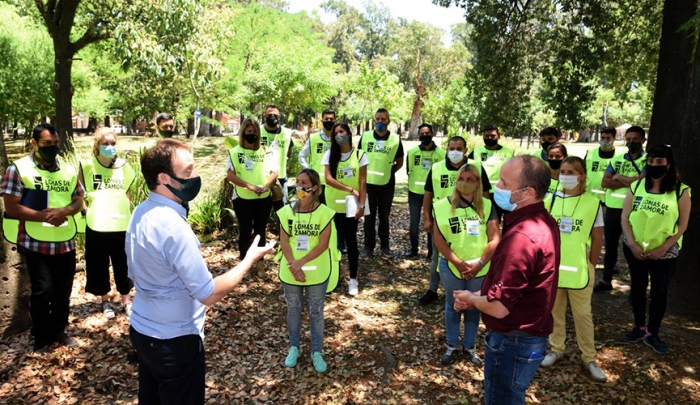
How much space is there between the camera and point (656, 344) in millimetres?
4609

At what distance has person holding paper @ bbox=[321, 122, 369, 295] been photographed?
6.04 metres

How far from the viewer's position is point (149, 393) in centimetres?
274

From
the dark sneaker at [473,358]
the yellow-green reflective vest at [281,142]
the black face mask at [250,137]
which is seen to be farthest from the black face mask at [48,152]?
the dark sneaker at [473,358]

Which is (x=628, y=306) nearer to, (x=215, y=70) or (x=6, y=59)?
(x=215, y=70)

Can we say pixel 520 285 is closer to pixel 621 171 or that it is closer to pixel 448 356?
pixel 448 356

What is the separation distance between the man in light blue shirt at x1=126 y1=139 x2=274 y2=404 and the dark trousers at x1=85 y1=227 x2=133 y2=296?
259 centimetres

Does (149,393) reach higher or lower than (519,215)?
lower

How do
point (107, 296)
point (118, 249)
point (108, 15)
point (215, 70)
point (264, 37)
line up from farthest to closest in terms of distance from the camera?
point (264, 37) → point (108, 15) → point (215, 70) → point (107, 296) → point (118, 249)

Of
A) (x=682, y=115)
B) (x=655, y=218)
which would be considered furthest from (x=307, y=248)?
(x=682, y=115)

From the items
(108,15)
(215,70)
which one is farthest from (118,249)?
(108,15)

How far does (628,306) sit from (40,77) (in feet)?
72.7

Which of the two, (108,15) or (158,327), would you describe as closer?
(158,327)

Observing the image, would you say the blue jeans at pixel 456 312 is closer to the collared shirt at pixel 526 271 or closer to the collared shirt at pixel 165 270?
the collared shirt at pixel 526 271

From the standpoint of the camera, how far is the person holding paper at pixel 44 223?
4195 millimetres
